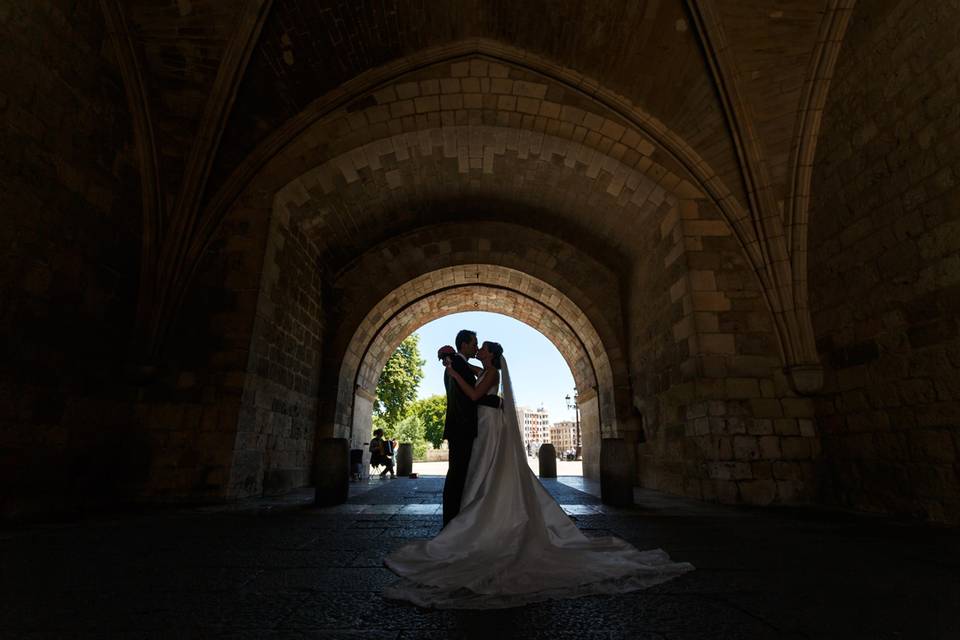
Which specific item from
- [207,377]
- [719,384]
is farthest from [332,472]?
[719,384]

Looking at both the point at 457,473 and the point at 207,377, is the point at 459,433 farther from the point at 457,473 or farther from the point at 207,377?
the point at 207,377

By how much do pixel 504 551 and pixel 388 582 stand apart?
694 millimetres

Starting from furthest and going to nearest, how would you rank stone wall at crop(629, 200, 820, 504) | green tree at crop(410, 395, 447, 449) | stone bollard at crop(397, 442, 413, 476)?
green tree at crop(410, 395, 447, 449), stone bollard at crop(397, 442, 413, 476), stone wall at crop(629, 200, 820, 504)

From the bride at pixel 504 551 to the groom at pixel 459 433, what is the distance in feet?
0.20

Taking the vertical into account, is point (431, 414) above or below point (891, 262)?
above

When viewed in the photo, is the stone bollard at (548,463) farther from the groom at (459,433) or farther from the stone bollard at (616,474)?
the groom at (459,433)

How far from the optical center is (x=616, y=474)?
581 centimetres

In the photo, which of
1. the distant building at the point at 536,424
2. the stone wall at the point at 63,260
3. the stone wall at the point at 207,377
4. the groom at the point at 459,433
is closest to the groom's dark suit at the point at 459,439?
the groom at the point at 459,433

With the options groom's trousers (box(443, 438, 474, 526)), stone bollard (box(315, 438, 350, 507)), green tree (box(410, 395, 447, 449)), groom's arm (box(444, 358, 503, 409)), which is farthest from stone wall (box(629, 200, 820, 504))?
green tree (box(410, 395, 447, 449))

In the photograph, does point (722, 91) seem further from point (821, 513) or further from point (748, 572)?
point (748, 572)

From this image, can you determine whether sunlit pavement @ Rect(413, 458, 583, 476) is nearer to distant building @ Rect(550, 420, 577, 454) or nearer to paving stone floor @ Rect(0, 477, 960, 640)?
paving stone floor @ Rect(0, 477, 960, 640)

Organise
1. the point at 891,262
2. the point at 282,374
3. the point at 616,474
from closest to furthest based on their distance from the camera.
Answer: the point at 891,262 < the point at 616,474 < the point at 282,374

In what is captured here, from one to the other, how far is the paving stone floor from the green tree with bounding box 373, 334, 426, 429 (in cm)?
1755

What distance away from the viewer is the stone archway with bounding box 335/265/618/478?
9664 millimetres
